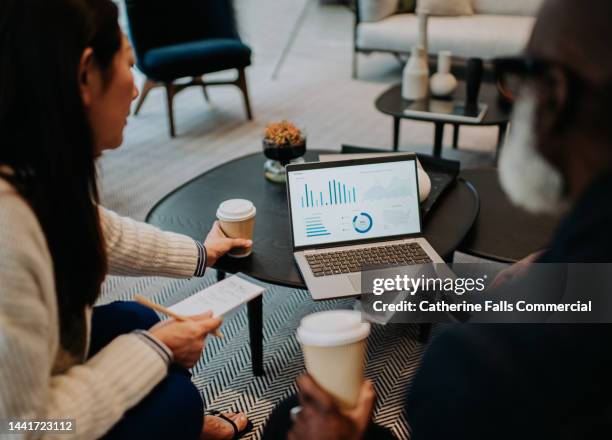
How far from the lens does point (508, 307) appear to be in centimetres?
115

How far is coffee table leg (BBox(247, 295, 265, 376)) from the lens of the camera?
149cm

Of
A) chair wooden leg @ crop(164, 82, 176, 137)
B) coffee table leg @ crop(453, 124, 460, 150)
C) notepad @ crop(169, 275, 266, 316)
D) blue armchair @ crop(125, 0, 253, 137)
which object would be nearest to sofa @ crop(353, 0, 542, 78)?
coffee table leg @ crop(453, 124, 460, 150)

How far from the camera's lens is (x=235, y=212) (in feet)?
4.61

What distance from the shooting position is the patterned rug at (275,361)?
60.5 inches

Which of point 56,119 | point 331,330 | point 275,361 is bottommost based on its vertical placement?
point 275,361

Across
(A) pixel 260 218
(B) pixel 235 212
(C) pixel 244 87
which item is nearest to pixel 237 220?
(B) pixel 235 212

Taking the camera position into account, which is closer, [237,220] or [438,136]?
[237,220]

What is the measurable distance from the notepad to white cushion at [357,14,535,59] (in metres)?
2.95

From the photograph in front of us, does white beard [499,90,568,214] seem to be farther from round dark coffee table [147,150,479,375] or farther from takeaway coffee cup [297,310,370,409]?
round dark coffee table [147,150,479,375]

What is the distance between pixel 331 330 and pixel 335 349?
0.02 metres

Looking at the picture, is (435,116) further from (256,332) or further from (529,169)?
(529,169)

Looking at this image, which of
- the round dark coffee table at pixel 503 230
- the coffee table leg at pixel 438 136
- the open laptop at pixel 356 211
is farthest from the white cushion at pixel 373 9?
the open laptop at pixel 356 211

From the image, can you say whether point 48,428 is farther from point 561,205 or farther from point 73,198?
point 561,205

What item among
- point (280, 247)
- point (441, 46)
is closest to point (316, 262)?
point (280, 247)
